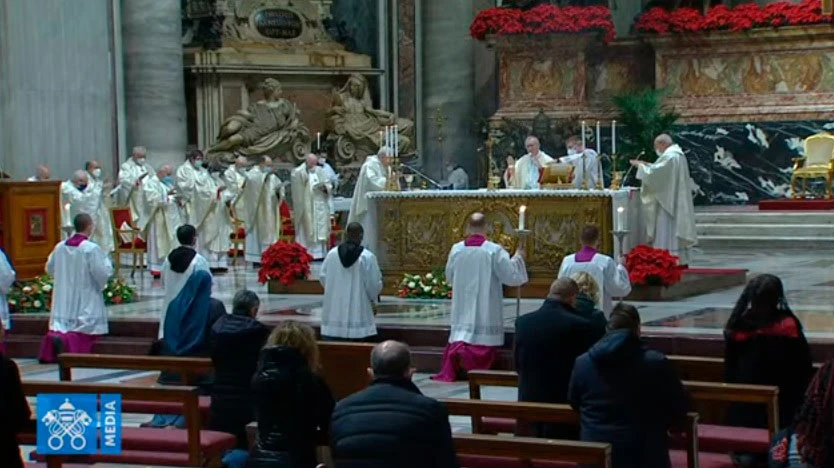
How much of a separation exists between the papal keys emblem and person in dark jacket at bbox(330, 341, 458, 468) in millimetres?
1562

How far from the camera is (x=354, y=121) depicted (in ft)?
84.9

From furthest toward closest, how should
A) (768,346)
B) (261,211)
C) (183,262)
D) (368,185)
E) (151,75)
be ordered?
(151,75), (261,211), (368,185), (183,262), (768,346)

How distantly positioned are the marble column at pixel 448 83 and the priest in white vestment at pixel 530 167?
9.65 metres

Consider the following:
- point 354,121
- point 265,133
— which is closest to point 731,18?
point 354,121

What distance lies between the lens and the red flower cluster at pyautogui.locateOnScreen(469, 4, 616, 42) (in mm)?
25797

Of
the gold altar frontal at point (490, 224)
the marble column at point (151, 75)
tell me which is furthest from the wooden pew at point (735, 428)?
the marble column at point (151, 75)

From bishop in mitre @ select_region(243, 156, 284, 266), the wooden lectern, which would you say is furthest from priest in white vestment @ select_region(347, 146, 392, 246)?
bishop in mitre @ select_region(243, 156, 284, 266)

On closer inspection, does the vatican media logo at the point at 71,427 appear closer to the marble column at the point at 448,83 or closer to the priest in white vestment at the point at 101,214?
the priest in white vestment at the point at 101,214

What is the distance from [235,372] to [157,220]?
12344mm

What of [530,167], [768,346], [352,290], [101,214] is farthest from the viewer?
[101,214]

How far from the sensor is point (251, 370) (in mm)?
8797

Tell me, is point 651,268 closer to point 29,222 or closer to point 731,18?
point 29,222

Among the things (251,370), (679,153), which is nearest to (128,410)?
(251,370)

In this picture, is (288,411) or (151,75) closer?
(288,411)
